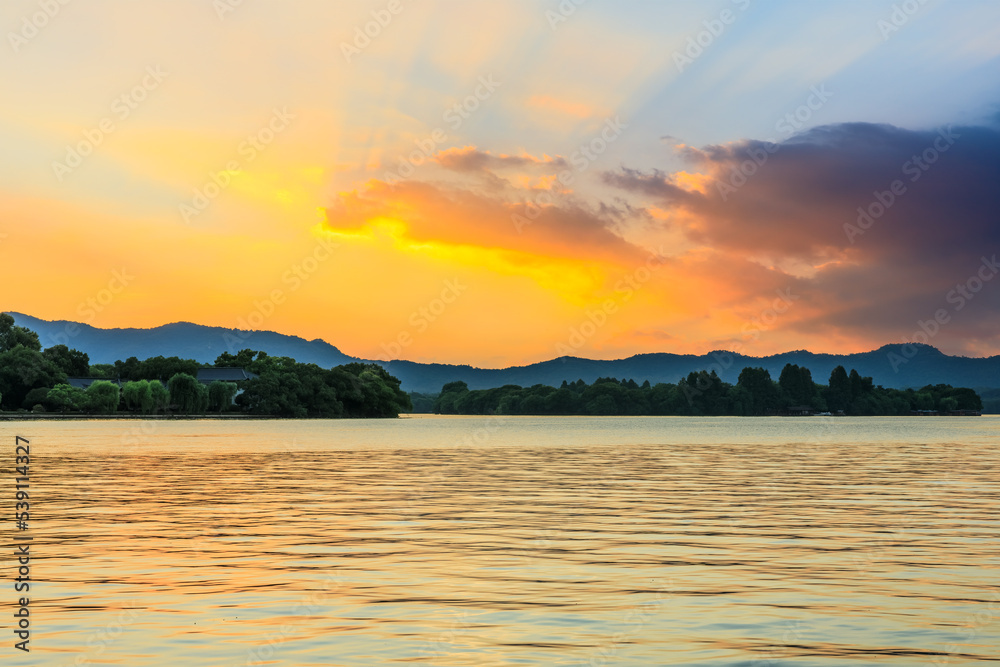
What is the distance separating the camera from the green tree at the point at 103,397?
18188 centimetres

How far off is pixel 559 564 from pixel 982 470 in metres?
40.8

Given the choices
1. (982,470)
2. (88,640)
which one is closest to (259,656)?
(88,640)

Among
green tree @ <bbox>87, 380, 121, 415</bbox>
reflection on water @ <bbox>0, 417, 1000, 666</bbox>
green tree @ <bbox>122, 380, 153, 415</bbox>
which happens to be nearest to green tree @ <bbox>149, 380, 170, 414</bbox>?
green tree @ <bbox>122, 380, 153, 415</bbox>

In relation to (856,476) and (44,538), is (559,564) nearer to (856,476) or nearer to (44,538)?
(44,538)

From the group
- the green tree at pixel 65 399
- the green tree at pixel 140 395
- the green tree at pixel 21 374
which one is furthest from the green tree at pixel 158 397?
the green tree at pixel 21 374

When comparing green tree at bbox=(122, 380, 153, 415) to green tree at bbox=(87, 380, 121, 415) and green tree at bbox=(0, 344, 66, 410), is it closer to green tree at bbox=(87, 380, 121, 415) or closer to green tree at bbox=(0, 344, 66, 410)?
green tree at bbox=(87, 380, 121, 415)

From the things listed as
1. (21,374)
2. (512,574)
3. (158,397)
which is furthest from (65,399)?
(512,574)

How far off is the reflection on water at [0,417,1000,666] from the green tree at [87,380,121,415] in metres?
150

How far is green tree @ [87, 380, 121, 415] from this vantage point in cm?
18188

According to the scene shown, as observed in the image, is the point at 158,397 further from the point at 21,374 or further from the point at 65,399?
the point at 21,374

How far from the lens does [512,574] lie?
19.5 m

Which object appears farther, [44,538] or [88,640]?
[44,538]

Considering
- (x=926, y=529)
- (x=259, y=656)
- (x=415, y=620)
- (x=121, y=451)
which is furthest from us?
(x=121, y=451)

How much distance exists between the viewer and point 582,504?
112 feet
